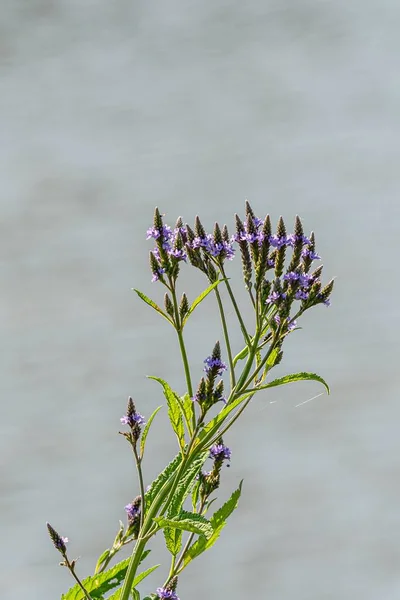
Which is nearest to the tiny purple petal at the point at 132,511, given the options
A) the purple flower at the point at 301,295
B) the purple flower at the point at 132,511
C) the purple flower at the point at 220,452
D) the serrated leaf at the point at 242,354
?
the purple flower at the point at 132,511

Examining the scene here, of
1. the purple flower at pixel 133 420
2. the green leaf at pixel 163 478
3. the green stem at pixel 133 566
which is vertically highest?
the purple flower at pixel 133 420

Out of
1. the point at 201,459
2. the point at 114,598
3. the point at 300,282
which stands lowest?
the point at 114,598

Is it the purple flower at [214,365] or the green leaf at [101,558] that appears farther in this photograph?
the green leaf at [101,558]

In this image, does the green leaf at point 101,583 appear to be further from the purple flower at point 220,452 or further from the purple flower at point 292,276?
the purple flower at point 292,276

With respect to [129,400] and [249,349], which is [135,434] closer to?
[129,400]

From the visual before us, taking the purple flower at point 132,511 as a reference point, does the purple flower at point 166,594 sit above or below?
below

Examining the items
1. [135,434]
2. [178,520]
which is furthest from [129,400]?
[178,520]

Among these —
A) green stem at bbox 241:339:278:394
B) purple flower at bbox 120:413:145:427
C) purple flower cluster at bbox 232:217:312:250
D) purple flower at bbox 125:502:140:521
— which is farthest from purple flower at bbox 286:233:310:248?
purple flower at bbox 125:502:140:521
